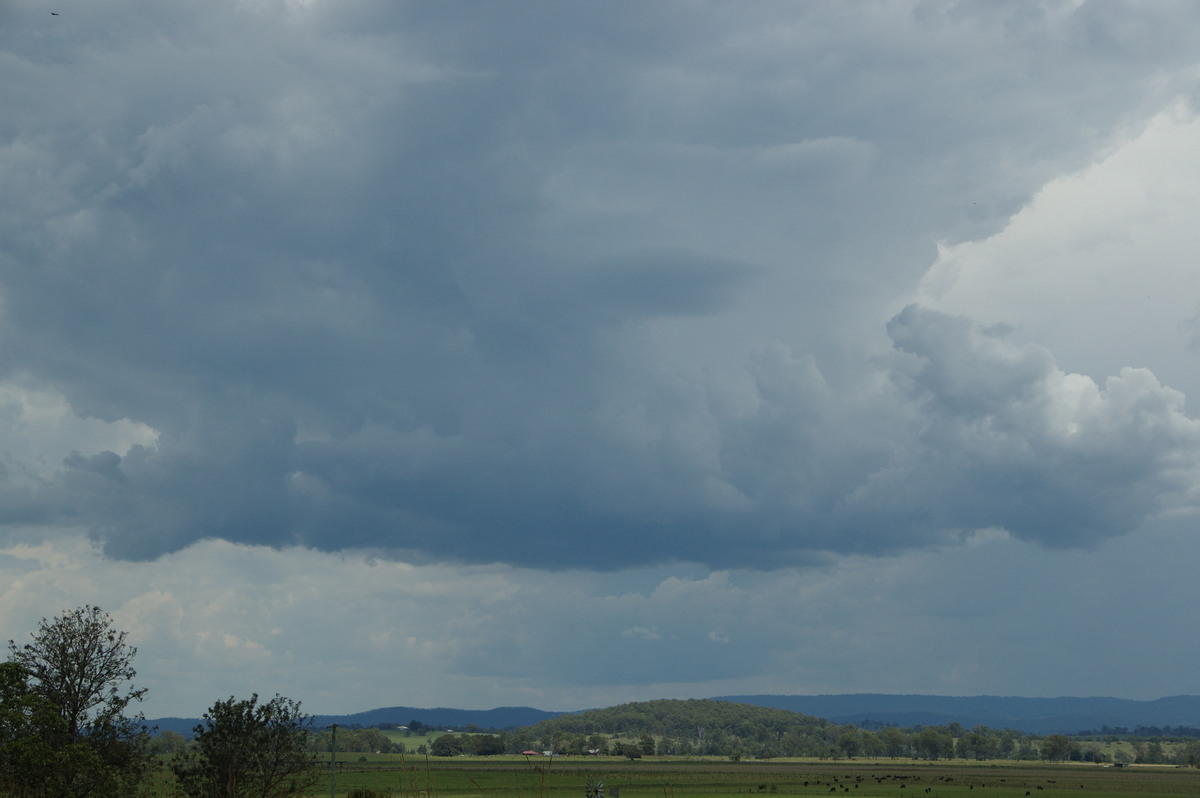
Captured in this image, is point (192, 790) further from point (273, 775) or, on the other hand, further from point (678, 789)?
point (678, 789)

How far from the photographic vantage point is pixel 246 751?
52.1 m

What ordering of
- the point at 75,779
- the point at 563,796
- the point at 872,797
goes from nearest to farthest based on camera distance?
the point at 75,779, the point at 563,796, the point at 872,797

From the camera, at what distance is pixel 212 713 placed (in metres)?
52.5

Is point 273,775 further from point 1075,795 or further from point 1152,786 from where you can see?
point 1152,786

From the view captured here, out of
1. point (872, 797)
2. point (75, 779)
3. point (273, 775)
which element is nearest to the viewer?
point (273, 775)

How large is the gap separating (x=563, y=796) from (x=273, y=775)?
105 metres

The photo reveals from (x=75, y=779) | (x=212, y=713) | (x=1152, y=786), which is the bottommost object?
(x=1152, y=786)

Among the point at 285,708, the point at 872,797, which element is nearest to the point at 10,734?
the point at 285,708

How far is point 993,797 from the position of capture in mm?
170250

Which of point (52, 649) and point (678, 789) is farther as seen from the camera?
point (678, 789)

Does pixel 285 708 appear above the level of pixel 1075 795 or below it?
above

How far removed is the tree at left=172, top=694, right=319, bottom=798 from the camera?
51.4 metres

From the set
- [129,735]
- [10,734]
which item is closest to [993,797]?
[129,735]

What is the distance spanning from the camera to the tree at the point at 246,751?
5138cm
